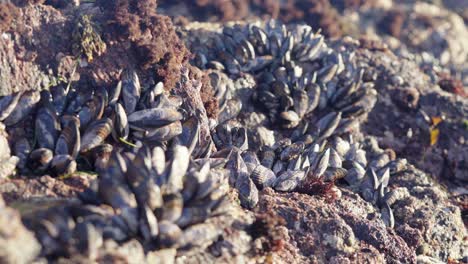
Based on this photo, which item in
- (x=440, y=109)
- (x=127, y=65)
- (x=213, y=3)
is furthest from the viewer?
(x=213, y=3)

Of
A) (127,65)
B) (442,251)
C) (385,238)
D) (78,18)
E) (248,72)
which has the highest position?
(78,18)

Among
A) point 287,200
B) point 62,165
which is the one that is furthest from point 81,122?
point 287,200

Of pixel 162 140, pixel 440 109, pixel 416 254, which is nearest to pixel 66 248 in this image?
pixel 162 140

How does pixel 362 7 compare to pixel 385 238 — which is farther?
pixel 362 7

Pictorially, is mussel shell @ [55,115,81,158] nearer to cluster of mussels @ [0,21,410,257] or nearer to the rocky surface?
cluster of mussels @ [0,21,410,257]

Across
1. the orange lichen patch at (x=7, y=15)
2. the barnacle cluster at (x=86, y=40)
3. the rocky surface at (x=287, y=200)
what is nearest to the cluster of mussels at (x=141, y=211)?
the rocky surface at (x=287, y=200)

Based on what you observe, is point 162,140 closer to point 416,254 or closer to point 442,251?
point 416,254
